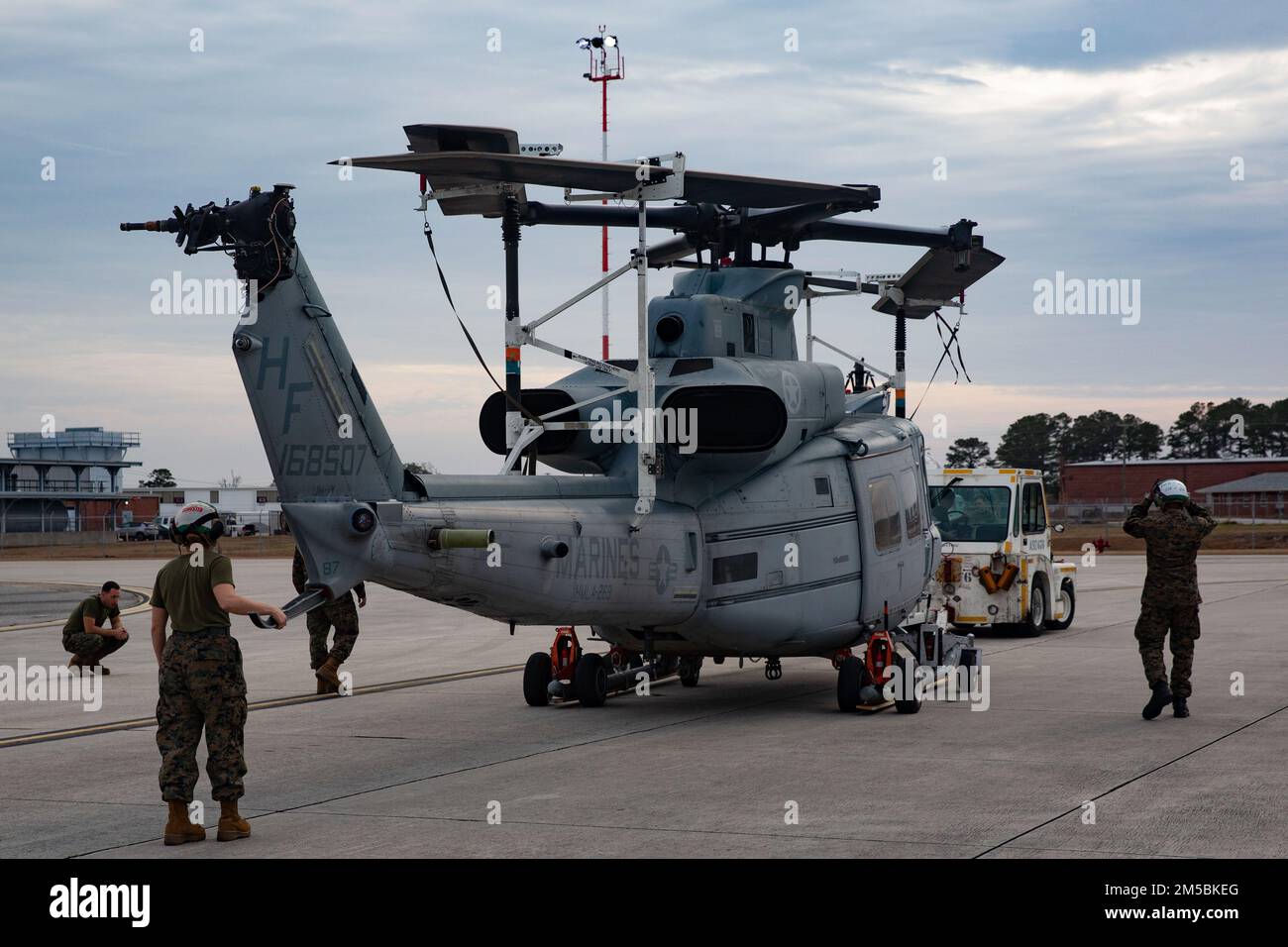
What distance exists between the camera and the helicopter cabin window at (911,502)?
15.6 meters

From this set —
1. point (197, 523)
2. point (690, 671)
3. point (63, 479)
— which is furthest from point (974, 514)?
point (63, 479)

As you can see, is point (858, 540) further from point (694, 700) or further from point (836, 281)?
point (836, 281)

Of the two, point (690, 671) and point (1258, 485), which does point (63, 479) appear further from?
point (690, 671)

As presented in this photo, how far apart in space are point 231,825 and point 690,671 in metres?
8.56

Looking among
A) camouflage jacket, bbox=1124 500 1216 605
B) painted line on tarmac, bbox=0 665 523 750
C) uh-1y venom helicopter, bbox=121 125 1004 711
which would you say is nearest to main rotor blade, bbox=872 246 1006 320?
uh-1y venom helicopter, bbox=121 125 1004 711

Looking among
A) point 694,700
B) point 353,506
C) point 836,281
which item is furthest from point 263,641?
point 353,506

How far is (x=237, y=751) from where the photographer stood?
28.2 feet

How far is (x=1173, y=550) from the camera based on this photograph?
12.9 metres

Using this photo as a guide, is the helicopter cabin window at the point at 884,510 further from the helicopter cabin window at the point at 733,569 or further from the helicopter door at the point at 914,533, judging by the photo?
the helicopter cabin window at the point at 733,569

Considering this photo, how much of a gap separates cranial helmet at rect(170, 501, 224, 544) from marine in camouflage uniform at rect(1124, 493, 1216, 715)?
820cm

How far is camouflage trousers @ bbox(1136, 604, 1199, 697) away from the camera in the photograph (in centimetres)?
1286

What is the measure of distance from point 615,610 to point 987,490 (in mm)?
11701

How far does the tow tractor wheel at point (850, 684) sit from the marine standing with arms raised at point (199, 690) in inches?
272

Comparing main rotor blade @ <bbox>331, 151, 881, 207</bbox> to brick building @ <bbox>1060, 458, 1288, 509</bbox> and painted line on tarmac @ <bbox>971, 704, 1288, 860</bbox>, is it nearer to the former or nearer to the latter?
painted line on tarmac @ <bbox>971, 704, 1288, 860</bbox>
